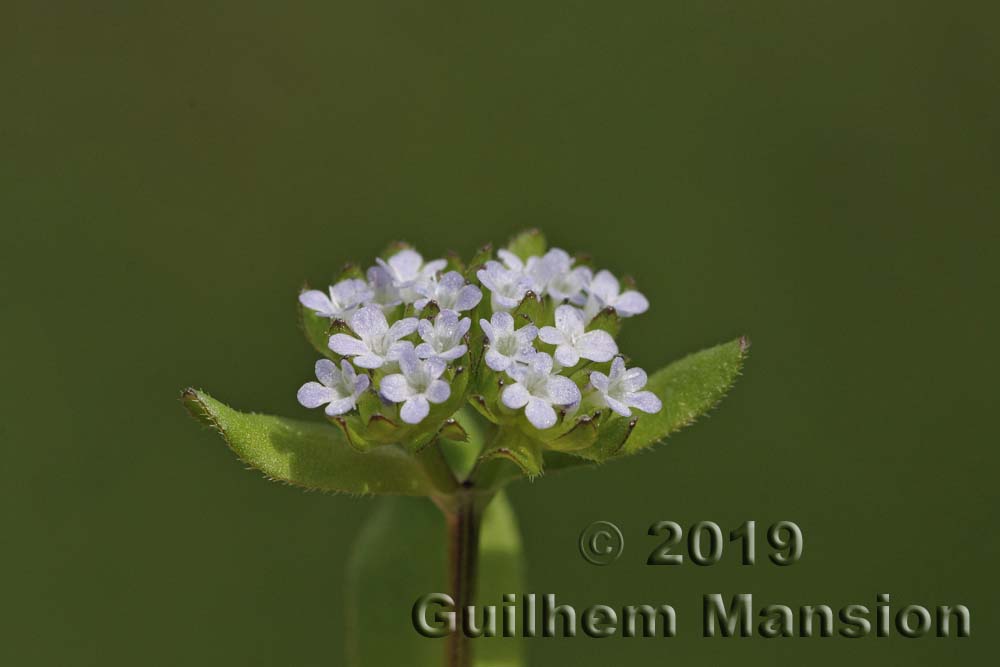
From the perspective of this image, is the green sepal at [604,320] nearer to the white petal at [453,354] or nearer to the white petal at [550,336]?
the white petal at [550,336]

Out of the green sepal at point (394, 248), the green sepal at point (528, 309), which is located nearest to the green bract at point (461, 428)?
the green sepal at point (528, 309)

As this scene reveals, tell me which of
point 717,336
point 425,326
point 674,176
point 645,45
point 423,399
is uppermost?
point 645,45

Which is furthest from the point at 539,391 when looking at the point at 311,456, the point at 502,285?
the point at 311,456

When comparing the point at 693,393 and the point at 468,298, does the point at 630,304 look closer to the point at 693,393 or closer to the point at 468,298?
the point at 693,393

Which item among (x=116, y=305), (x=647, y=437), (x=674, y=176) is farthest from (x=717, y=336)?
(x=116, y=305)

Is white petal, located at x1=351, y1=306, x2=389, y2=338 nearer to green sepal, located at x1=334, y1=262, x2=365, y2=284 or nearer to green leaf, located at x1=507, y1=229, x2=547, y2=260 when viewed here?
green sepal, located at x1=334, y1=262, x2=365, y2=284

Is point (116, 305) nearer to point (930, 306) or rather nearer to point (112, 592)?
point (112, 592)
